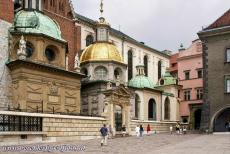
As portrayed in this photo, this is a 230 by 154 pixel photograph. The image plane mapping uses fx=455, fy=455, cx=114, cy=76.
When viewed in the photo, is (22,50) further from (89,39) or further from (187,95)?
(187,95)

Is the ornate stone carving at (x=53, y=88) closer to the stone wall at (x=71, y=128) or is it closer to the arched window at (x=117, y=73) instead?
the stone wall at (x=71, y=128)

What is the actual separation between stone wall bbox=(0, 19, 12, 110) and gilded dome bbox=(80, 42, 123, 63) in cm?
1151

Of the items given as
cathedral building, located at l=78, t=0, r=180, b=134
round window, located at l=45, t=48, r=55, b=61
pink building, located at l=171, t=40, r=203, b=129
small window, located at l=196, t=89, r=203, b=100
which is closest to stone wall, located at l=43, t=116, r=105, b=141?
cathedral building, located at l=78, t=0, r=180, b=134

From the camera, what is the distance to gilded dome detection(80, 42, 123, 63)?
43.0 meters

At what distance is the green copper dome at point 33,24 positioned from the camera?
3409 cm

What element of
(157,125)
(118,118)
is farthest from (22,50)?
(157,125)

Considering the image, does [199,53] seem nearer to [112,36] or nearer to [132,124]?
[112,36]

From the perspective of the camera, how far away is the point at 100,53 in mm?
43312

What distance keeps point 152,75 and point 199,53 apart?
7.29 m

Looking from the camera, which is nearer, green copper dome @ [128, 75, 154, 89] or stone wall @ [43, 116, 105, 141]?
stone wall @ [43, 116, 105, 141]

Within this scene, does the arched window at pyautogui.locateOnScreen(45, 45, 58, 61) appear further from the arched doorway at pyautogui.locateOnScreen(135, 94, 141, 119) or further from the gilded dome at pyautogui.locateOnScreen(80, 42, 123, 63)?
the arched doorway at pyautogui.locateOnScreen(135, 94, 141, 119)

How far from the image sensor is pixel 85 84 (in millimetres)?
41281

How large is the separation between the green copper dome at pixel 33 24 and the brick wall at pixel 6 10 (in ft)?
2.93

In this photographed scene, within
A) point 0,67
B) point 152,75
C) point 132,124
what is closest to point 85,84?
point 132,124
